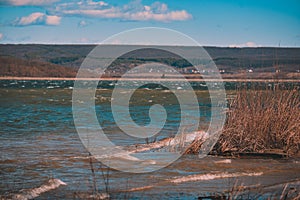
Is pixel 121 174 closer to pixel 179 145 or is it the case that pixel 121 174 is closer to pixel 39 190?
pixel 39 190

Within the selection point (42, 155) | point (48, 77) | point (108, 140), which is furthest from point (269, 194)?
point (48, 77)

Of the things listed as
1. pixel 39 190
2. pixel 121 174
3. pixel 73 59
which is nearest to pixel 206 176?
pixel 121 174

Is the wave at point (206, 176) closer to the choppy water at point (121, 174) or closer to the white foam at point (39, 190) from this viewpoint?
the choppy water at point (121, 174)

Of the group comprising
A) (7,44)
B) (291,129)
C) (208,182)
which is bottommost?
(208,182)

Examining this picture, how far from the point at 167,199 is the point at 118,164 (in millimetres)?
3344

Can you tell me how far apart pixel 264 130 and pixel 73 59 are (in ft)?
527

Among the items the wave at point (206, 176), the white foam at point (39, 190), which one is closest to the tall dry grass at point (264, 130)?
the wave at point (206, 176)

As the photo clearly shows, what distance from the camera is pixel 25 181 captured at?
984cm

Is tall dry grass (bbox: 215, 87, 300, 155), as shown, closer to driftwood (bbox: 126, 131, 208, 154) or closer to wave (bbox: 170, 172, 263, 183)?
driftwood (bbox: 126, 131, 208, 154)

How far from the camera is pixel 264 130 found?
12.3 meters

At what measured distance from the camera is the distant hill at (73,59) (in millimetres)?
126500

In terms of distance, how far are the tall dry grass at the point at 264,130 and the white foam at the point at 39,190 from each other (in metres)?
4.50

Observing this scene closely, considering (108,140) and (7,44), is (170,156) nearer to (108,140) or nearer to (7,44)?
(108,140)

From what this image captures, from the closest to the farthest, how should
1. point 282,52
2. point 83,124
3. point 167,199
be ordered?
1. point 167,199
2. point 83,124
3. point 282,52
